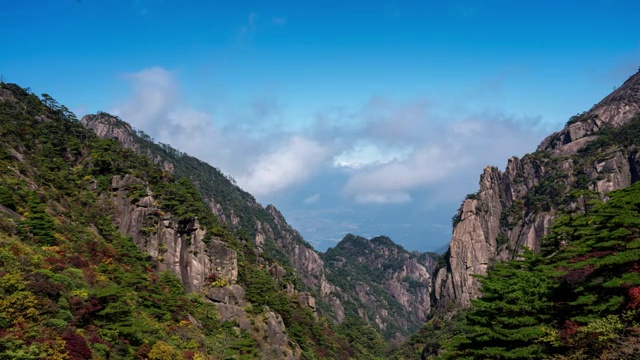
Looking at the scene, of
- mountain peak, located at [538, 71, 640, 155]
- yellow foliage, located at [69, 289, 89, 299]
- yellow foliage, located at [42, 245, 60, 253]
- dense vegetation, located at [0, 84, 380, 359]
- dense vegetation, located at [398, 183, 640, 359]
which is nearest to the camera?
dense vegetation, located at [398, 183, 640, 359]

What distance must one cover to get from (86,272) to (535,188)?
4893 inches

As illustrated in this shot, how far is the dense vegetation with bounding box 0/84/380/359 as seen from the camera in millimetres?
30078

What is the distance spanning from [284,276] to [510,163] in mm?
85458

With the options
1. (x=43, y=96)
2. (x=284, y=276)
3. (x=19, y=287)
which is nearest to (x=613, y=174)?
(x=284, y=276)

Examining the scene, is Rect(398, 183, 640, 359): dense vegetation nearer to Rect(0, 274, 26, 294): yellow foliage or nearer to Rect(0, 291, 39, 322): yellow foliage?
Rect(0, 291, 39, 322): yellow foliage

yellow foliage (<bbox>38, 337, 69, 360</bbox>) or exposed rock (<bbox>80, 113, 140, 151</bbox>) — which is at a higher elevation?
exposed rock (<bbox>80, 113, 140, 151</bbox>)

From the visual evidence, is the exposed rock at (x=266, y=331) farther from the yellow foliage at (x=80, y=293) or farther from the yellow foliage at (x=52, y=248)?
the yellow foliage at (x=80, y=293)

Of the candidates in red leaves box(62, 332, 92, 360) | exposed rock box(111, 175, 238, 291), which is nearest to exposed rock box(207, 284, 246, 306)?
exposed rock box(111, 175, 238, 291)

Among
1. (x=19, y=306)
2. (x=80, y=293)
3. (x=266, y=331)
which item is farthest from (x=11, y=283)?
(x=266, y=331)

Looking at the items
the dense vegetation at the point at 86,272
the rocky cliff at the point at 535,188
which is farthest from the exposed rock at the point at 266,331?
the rocky cliff at the point at 535,188

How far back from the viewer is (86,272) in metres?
41.3

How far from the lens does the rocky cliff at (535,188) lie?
→ 11612cm

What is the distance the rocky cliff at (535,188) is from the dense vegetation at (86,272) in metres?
47.4

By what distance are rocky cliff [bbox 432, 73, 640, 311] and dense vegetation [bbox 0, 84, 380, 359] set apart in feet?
155
